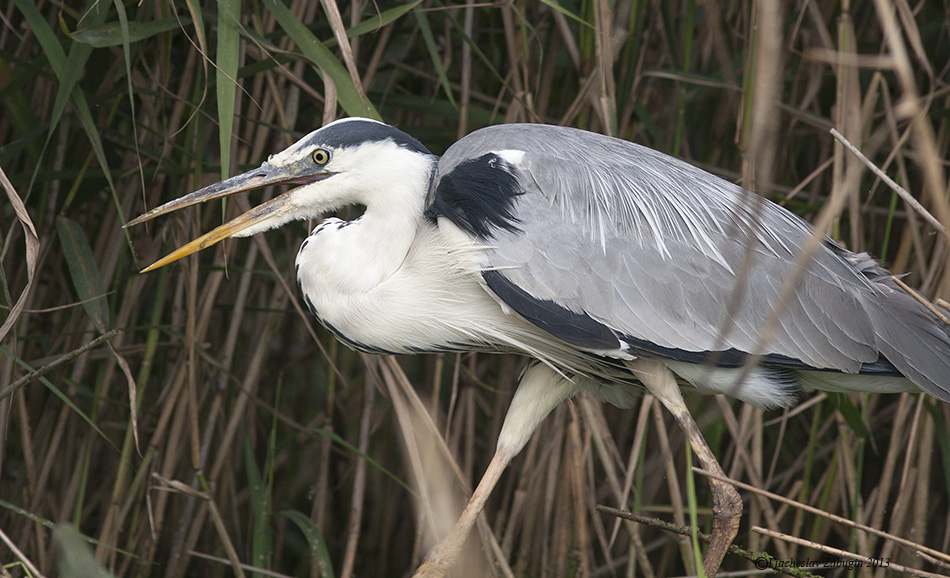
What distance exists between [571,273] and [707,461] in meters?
0.48

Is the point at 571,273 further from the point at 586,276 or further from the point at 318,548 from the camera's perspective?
the point at 318,548

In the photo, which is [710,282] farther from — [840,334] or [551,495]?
[551,495]

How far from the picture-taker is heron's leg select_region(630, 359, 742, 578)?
1.93m

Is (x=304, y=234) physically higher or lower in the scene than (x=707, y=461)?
higher

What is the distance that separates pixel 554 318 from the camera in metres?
1.84

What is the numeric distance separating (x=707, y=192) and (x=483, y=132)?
0.52 m

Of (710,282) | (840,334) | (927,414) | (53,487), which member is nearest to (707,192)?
(710,282)

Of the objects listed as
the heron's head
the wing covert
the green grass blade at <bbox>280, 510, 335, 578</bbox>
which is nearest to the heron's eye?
the heron's head

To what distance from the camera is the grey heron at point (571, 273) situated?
1878mm

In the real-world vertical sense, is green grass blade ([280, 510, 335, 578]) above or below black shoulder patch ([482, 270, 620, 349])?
below

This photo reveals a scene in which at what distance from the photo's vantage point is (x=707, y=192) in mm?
2092

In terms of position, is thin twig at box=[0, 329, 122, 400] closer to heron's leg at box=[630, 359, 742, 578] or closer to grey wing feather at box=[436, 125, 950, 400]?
grey wing feather at box=[436, 125, 950, 400]

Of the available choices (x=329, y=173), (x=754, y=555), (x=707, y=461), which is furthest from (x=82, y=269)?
(x=754, y=555)

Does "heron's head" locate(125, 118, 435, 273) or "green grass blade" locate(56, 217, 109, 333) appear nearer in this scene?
"heron's head" locate(125, 118, 435, 273)
